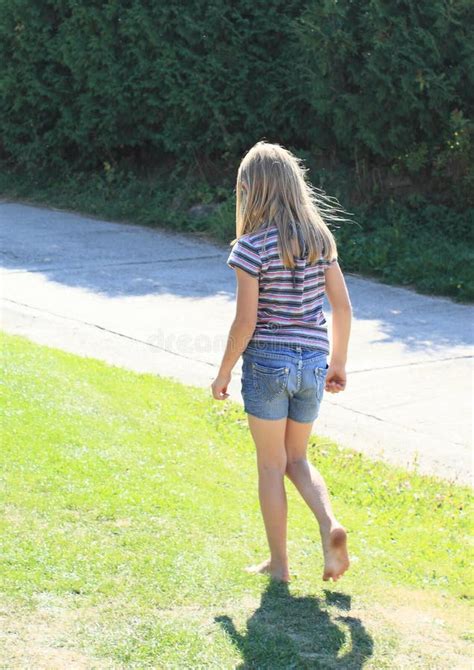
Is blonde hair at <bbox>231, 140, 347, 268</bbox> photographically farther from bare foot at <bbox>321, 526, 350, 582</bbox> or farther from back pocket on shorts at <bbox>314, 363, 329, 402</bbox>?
bare foot at <bbox>321, 526, 350, 582</bbox>

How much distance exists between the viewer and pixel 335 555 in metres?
4.04

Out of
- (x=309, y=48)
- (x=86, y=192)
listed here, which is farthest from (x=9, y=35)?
(x=309, y=48)

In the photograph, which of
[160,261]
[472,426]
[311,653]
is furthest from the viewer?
[160,261]

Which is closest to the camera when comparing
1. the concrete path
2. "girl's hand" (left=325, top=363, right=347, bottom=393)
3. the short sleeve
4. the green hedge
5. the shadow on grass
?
the shadow on grass

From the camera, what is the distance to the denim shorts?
161 inches

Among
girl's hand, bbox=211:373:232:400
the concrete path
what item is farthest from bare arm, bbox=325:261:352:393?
the concrete path

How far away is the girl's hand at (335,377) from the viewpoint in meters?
4.38

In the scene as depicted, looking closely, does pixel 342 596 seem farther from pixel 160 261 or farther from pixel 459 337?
pixel 160 261

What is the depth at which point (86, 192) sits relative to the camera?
615 inches

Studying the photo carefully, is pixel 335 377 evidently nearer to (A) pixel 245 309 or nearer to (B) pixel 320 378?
(B) pixel 320 378

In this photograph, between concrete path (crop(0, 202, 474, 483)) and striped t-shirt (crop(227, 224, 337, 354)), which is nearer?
striped t-shirt (crop(227, 224, 337, 354))

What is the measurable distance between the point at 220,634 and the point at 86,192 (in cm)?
1252

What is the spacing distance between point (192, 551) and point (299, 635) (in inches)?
29.3

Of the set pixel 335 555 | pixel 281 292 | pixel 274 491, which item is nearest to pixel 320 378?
pixel 281 292
